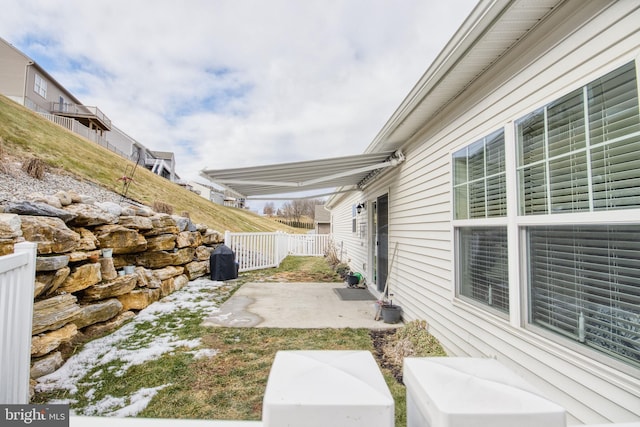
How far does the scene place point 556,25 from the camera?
2.04 meters

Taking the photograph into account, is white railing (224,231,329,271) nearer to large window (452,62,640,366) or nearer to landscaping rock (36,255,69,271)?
landscaping rock (36,255,69,271)

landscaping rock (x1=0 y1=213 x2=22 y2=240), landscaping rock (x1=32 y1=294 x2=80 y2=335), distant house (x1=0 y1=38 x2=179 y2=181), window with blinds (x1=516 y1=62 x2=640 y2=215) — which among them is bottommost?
landscaping rock (x1=32 y1=294 x2=80 y2=335)

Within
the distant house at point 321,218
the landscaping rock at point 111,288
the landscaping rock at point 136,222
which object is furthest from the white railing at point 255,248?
the distant house at point 321,218

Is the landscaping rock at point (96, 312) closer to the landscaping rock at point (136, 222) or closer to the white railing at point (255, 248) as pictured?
the landscaping rock at point (136, 222)

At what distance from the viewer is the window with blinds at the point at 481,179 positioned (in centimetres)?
262

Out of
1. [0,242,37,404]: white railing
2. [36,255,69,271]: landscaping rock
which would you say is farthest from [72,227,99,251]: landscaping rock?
[0,242,37,404]: white railing

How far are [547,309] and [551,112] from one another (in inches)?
56.1

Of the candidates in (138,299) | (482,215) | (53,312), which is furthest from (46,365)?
(482,215)

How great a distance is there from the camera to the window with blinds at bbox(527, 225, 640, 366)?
5.21 ft

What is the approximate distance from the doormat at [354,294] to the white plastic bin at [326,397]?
5.78 meters

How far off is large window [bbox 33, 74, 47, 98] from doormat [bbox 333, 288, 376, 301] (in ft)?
82.9

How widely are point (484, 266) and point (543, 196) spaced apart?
37.7 inches

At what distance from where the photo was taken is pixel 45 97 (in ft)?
67.3

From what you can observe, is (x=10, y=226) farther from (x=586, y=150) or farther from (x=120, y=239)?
(x=586, y=150)
